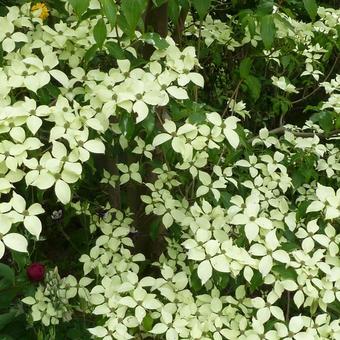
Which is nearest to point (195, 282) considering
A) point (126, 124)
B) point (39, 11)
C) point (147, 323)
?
point (147, 323)

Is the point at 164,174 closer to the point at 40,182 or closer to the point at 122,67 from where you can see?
the point at 122,67

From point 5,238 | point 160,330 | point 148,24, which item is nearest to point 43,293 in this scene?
point 160,330

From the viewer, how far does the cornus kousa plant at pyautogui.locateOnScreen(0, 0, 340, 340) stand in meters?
1.15

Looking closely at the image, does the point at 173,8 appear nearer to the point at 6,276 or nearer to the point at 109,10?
the point at 109,10

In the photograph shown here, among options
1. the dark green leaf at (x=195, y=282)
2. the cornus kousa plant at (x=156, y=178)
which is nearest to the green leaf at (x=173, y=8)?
the cornus kousa plant at (x=156, y=178)

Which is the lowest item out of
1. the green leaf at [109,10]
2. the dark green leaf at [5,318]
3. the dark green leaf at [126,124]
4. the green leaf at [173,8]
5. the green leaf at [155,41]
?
the dark green leaf at [5,318]

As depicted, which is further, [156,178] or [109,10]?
[156,178]

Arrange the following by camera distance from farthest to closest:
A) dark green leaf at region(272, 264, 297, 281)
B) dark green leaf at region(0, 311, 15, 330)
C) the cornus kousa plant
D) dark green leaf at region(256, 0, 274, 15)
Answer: dark green leaf at region(0, 311, 15, 330) < dark green leaf at region(256, 0, 274, 15) < dark green leaf at region(272, 264, 297, 281) < the cornus kousa plant

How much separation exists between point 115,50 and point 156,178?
0.57 m

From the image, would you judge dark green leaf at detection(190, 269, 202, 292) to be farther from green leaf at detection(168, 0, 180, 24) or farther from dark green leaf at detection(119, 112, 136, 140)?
green leaf at detection(168, 0, 180, 24)

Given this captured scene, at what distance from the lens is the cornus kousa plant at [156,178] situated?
1150 mm

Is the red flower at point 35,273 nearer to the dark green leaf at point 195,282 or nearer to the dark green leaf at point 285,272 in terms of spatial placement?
the dark green leaf at point 195,282

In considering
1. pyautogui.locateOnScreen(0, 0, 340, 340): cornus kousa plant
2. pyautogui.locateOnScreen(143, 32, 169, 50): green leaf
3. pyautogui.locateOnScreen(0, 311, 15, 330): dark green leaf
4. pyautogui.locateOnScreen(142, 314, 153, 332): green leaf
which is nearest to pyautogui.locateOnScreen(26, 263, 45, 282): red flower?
pyautogui.locateOnScreen(0, 0, 340, 340): cornus kousa plant

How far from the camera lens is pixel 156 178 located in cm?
179
